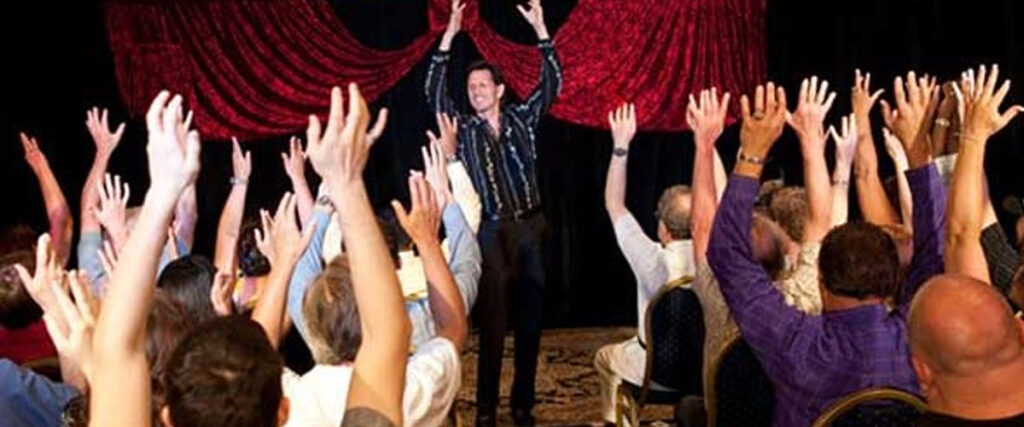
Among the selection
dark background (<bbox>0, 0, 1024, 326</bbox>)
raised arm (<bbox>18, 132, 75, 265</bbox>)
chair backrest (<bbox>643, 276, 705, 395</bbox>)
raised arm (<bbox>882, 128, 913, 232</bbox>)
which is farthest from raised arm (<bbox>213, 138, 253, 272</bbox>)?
dark background (<bbox>0, 0, 1024, 326</bbox>)

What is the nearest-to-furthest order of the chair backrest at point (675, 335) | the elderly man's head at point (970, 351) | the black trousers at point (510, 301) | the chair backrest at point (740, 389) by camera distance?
the elderly man's head at point (970, 351) → the chair backrest at point (740, 389) → the chair backrest at point (675, 335) → the black trousers at point (510, 301)

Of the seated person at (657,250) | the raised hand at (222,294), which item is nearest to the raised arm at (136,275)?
the raised hand at (222,294)

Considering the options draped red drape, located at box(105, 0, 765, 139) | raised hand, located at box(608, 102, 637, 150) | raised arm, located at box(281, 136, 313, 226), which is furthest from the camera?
draped red drape, located at box(105, 0, 765, 139)

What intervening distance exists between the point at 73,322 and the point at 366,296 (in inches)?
16.0

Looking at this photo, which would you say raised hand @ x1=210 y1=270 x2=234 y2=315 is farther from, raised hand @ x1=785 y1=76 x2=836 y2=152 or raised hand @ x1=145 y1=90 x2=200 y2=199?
raised hand @ x1=785 y1=76 x2=836 y2=152

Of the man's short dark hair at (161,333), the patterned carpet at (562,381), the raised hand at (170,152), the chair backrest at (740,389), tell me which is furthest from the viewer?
the patterned carpet at (562,381)

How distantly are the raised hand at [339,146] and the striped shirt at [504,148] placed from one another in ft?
11.5

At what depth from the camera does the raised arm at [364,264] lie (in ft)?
6.17

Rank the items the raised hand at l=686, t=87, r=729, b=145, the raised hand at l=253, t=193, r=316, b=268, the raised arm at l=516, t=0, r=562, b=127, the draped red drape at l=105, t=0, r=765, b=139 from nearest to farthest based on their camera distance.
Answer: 1. the raised hand at l=253, t=193, r=316, b=268
2. the raised hand at l=686, t=87, r=729, b=145
3. the raised arm at l=516, t=0, r=562, b=127
4. the draped red drape at l=105, t=0, r=765, b=139

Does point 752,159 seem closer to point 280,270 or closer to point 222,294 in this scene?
point 280,270

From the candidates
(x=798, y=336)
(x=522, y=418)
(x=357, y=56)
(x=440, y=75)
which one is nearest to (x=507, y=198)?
(x=440, y=75)

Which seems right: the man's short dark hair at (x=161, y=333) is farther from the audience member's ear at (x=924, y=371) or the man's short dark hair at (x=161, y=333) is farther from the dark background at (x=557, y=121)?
the dark background at (x=557, y=121)

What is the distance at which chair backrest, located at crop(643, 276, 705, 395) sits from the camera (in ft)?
12.1

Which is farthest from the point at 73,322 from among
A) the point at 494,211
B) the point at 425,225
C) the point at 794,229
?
the point at 494,211
